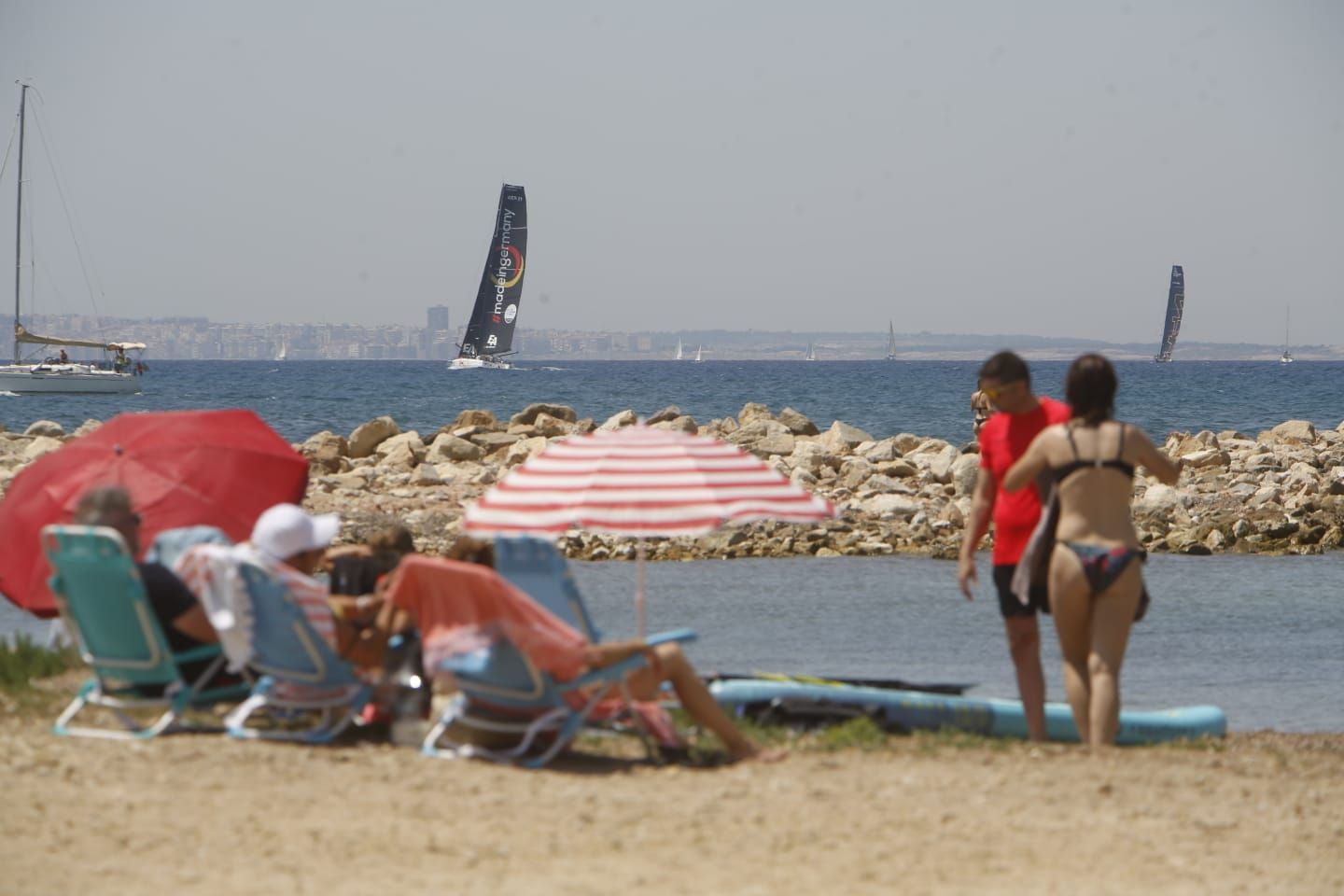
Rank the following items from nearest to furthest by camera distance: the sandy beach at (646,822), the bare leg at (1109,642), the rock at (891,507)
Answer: the sandy beach at (646,822) < the bare leg at (1109,642) < the rock at (891,507)

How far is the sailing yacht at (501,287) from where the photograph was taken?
67.3m

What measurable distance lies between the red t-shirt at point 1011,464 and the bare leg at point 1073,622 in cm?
26

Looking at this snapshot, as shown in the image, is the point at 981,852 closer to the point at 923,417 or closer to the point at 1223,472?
the point at 1223,472

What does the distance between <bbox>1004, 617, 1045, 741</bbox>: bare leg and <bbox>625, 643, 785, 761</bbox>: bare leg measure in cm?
116

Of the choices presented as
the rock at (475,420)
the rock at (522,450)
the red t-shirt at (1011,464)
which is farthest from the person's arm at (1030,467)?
the rock at (475,420)

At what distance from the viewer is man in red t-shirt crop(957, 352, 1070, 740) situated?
6.79m

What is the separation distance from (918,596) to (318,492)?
9.04 meters

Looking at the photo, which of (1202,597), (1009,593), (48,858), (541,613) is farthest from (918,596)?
(48,858)

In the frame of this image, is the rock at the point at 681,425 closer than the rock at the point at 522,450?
No

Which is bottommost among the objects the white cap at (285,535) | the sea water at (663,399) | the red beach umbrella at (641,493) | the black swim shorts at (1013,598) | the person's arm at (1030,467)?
the sea water at (663,399)

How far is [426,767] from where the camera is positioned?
6215 millimetres

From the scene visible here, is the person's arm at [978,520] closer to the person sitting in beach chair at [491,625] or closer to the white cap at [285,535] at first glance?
the person sitting in beach chair at [491,625]

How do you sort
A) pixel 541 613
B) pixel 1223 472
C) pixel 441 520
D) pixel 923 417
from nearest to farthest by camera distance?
pixel 541 613 → pixel 441 520 → pixel 1223 472 → pixel 923 417

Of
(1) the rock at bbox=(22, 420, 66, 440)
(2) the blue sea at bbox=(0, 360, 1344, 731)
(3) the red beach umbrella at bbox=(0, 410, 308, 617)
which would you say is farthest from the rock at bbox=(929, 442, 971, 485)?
(1) the rock at bbox=(22, 420, 66, 440)
